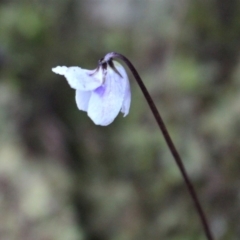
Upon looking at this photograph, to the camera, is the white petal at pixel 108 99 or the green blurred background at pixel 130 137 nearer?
the white petal at pixel 108 99

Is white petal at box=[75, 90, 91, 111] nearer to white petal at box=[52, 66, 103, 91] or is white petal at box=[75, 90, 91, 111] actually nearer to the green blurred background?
white petal at box=[52, 66, 103, 91]

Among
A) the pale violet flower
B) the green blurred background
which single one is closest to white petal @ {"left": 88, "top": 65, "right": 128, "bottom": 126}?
the pale violet flower

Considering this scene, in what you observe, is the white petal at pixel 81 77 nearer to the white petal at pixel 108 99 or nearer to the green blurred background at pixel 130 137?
the white petal at pixel 108 99

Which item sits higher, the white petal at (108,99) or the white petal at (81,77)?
the white petal at (81,77)

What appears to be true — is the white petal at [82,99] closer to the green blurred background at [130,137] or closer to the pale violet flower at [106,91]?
the pale violet flower at [106,91]

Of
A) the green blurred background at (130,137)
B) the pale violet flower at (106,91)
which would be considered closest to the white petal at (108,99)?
the pale violet flower at (106,91)

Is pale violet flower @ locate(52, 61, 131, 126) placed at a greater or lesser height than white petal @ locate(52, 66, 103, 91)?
lesser

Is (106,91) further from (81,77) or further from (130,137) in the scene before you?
→ (130,137)
